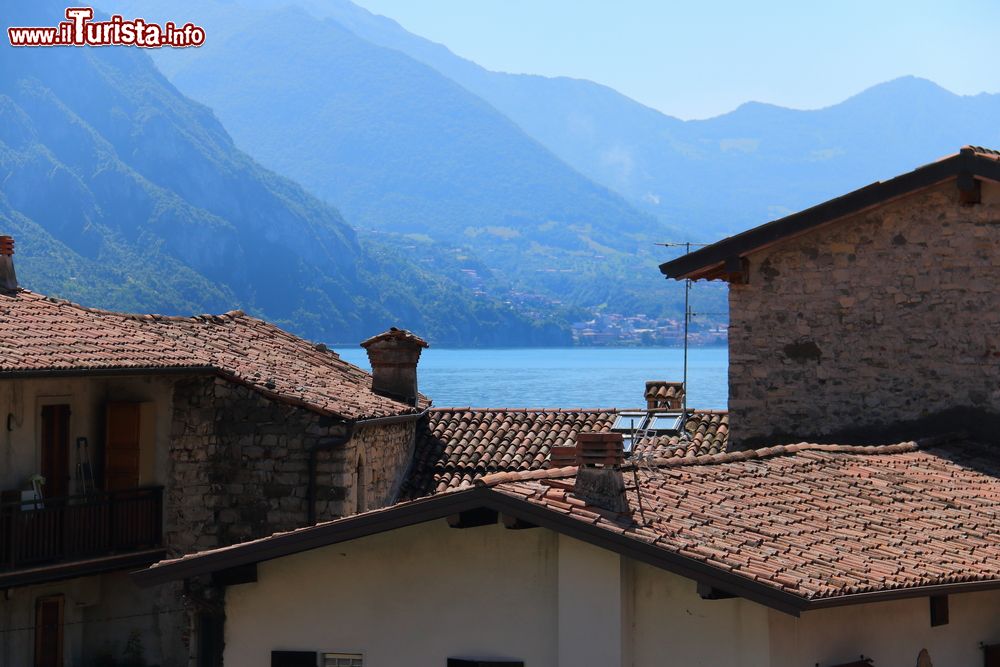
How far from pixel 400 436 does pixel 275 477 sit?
11.9 feet

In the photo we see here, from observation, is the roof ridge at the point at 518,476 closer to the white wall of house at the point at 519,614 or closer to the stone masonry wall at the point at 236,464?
the white wall of house at the point at 519,614

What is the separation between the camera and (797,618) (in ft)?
35.1

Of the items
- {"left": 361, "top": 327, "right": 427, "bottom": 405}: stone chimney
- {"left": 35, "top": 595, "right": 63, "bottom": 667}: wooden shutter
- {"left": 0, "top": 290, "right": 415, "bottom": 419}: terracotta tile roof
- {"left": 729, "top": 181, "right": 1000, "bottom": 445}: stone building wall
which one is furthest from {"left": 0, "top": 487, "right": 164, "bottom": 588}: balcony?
{"left": 729, "top": 181, "right": 1000, "bottom": 445}: stone building wall

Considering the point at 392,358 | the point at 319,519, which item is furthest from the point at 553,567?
the point at 392,358

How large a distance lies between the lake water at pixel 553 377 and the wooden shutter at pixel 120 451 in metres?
63.5

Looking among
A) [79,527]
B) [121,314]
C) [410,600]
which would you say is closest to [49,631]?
[79,527]

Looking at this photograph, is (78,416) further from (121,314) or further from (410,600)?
(410,600)

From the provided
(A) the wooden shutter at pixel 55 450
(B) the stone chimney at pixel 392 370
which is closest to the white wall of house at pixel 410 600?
(A) the wooden shutter at pixel 55 450

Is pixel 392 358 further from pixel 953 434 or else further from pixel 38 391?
pixel 953 434

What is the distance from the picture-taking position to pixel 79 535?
2070 cm

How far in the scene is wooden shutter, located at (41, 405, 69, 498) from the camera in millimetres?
20859

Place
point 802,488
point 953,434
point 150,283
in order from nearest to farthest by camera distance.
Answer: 1. point 802,488
2. point 953,434
3. point 150,283

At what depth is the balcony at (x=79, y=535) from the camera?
765 inches

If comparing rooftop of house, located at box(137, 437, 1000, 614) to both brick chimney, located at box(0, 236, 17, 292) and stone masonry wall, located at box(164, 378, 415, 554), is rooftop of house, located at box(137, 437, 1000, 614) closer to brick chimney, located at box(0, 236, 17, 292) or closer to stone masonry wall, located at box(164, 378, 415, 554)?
stone masonry wall, located at box(164, 378, 415, 554)
